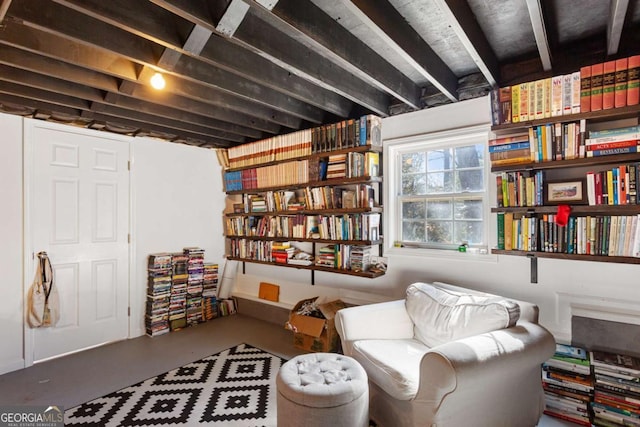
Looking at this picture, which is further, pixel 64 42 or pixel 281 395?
pixel 64 42

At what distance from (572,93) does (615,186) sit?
66 centimetres

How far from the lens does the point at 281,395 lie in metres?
1.75

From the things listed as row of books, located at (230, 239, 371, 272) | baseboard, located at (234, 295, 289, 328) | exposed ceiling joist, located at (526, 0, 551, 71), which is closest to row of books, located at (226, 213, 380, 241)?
row of books, located at (230, 239, 371, 272)

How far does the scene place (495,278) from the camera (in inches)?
100

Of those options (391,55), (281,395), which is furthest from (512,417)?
(391,55)

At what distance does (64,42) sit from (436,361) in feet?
9.11

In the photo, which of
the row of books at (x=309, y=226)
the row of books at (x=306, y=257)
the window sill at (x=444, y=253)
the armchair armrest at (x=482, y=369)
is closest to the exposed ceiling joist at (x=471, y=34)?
the window sill at (x=444, y=253)

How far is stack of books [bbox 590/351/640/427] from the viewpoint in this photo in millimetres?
1887

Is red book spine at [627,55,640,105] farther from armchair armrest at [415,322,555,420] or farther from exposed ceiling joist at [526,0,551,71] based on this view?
armchair armrest at [415,322,555,420]

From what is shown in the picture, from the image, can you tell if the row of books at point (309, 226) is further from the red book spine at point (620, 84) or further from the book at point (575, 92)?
the red book spine at point (620, 84)

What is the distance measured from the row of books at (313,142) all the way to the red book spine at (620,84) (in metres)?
1.69

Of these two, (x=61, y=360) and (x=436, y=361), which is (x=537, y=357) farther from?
(x=61, y=360)

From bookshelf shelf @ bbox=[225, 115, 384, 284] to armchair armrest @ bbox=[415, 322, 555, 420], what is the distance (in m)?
1.38

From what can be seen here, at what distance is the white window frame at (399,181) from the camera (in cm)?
261
